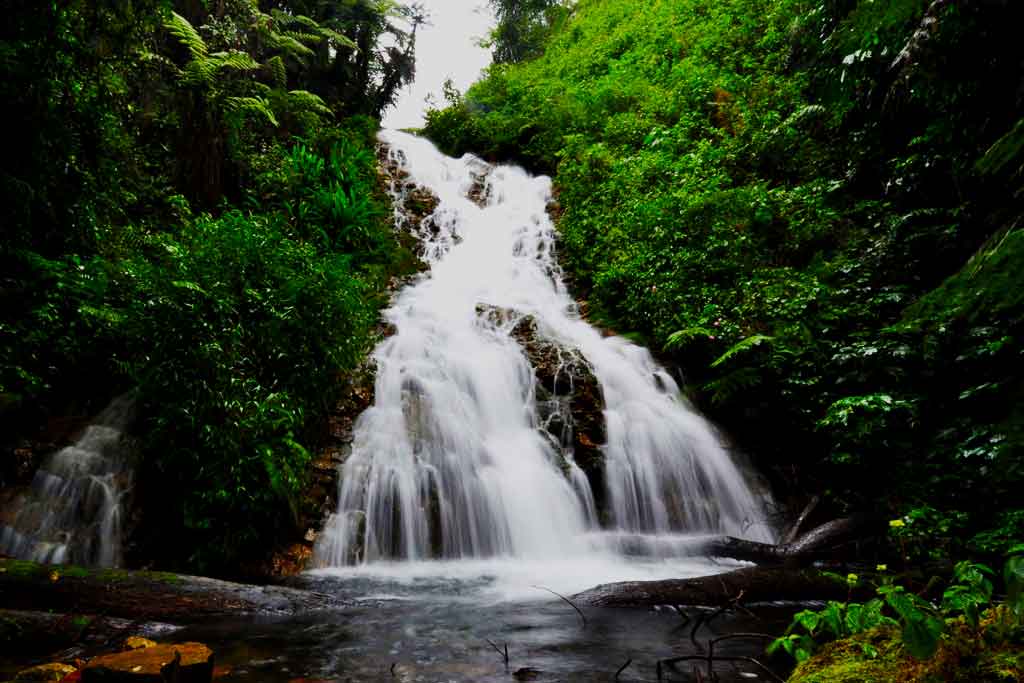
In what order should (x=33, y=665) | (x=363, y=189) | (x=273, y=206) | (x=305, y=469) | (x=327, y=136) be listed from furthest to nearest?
(x=327, y=136) < (x=363, y=189) < (x=273, y=206) < (x=305, y=469) < (x=33, y=665)

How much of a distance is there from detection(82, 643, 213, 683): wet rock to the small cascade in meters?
3.12

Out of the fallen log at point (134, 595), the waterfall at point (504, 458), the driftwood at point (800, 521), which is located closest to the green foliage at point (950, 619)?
the fallen log at point (134, 595)

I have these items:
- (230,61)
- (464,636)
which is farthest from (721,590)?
(230,61)

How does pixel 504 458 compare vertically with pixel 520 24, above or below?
below

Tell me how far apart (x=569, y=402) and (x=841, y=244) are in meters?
4.28

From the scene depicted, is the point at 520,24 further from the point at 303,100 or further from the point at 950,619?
the point at 950,619

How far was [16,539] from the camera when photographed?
14.9 feet

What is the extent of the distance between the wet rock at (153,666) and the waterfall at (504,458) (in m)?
3.11

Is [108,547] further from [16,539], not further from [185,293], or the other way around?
[185,293]

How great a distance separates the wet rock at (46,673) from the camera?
2357mm

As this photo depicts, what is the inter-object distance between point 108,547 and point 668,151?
415 inches

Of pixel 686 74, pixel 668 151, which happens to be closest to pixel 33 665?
pixel 668 151

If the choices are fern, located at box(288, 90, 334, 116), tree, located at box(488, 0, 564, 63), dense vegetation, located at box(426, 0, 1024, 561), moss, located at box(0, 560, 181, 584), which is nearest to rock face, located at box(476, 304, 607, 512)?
dense vegetation, located at box(426, 0, 1024, 561)

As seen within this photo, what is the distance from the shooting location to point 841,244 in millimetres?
7562
